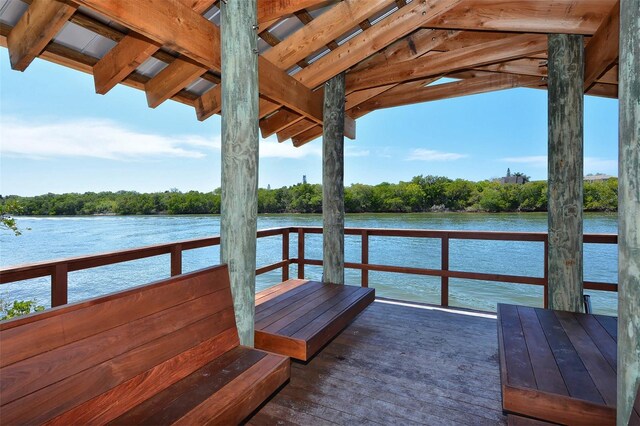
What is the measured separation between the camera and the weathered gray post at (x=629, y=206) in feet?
3.20

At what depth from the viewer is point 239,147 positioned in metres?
1.89

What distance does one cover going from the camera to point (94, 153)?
29.3 metres

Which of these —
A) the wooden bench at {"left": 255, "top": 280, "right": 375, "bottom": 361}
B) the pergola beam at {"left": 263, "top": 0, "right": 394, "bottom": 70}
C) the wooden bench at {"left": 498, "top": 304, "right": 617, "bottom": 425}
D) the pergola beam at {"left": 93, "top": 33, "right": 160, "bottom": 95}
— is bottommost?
the wooden bench at {"left": 255, "top": 280, "right": 375, "bottom": 361}

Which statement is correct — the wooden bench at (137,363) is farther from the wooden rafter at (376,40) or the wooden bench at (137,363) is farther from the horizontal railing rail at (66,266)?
the wooden rafter at (376,40)

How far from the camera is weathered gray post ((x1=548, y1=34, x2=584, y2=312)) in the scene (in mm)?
2455

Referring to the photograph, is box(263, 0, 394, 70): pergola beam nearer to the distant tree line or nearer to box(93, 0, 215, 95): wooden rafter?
box(93, 0, 215, 95): wooden rafter

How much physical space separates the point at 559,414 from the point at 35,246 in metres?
24.4

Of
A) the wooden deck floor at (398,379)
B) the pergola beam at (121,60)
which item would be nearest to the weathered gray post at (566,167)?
the wooden deck floor at (398,379)

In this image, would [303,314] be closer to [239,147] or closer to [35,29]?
[239,147]

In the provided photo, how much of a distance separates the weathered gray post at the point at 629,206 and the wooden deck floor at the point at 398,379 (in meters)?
0.91

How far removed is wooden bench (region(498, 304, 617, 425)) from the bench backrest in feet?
4.87

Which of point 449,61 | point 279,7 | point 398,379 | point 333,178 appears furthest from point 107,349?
point 449,61

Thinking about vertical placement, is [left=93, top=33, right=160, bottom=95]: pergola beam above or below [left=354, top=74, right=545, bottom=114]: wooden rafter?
below

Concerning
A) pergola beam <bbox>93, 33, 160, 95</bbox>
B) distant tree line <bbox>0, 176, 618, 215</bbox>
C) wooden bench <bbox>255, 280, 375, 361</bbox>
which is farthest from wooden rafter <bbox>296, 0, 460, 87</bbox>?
distant tree line <bbox>0, 176, 618, 215</bbox>
